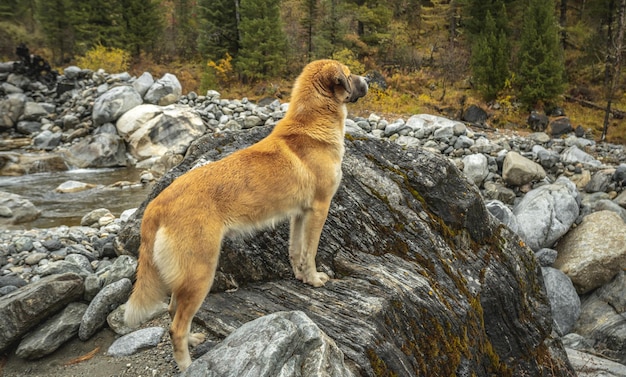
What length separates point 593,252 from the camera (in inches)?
367

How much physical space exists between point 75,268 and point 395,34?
29396 millimetres

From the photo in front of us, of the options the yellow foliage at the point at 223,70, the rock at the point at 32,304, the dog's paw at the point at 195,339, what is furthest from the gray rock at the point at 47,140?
the dog's paw at the point at 195,339

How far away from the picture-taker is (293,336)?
313cm

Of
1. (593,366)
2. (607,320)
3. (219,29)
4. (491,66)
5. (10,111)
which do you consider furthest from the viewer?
(219,29)

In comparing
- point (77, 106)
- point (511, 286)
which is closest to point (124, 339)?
point (511, 286)

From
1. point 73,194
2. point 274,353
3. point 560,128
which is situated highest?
point 274,353

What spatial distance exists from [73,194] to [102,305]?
34.0 feet

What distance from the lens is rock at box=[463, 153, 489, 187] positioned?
43.7ft

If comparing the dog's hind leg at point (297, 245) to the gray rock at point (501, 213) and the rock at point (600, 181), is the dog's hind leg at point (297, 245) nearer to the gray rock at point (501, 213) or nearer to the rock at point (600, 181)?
the gray rock at point (501, 213)

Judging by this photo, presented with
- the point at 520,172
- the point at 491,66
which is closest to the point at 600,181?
the point at 520,172

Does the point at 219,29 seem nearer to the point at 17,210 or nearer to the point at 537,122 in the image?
the point at 537,122

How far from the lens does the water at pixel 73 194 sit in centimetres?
1106

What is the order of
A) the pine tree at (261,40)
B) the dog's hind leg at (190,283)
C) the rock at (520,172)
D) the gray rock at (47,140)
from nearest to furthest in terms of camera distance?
the dog's hind leg at (190,283) → the rock at (520,172) → the gray rock at (47,140) → the pine tree at (261,40)

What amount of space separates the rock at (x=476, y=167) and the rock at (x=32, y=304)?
1163 centimetres
